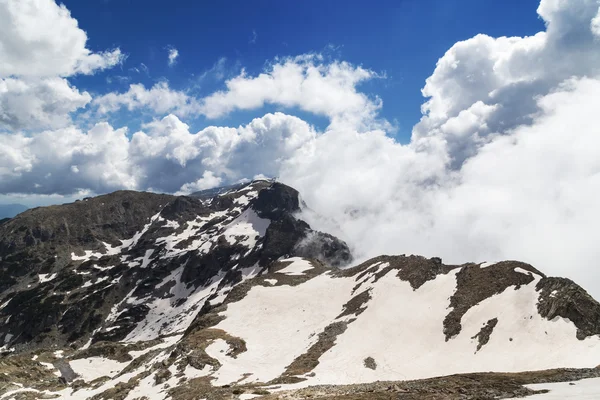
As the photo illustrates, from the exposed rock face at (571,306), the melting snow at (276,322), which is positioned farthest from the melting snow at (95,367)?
the exposed rock face at (571,306)

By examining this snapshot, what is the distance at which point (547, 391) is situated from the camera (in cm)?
2475

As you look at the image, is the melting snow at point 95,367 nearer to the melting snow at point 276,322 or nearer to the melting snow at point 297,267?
the melting snow at point 276,322

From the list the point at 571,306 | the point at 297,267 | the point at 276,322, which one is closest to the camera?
the point at 571,306

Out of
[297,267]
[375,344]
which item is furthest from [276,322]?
[297,267]

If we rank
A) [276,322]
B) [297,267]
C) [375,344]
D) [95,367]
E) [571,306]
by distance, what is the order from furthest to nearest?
[297,267] < [95,367] < [276,322] < [375,344] < [571,306]

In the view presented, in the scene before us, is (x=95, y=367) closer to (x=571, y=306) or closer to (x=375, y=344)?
(x=375, y=344)

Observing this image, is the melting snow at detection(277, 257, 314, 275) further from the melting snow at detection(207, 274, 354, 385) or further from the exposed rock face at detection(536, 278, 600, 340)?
the exposed rock face at detection(536, 278, 600, 340)

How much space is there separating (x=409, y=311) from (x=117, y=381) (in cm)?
5259

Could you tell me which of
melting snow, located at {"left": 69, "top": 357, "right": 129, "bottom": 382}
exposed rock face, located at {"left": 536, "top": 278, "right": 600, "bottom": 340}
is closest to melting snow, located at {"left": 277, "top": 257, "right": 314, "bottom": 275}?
melting snow, located at {"left": 69, "top": 357, "right": 129, "bottom": 382}

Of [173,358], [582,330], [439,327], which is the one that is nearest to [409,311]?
[439,327]

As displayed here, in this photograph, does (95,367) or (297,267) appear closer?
(95,367)

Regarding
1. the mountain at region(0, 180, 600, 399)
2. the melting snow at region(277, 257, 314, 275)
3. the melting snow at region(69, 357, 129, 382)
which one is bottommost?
the melting snow at region(69, 357, 129, 382)

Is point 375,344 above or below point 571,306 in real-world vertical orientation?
below

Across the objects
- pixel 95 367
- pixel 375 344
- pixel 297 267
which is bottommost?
pixel 95 367
